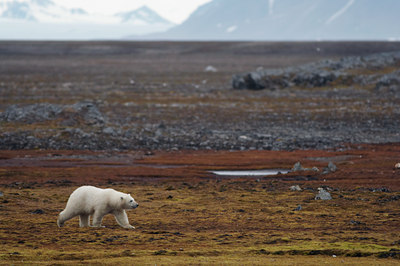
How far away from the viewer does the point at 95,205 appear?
15.2m

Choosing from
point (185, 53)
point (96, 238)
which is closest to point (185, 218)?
point (96, 238)

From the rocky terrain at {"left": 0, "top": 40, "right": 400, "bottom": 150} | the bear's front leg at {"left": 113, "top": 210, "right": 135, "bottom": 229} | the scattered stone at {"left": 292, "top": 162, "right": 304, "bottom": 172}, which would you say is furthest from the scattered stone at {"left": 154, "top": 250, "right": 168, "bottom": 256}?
the rocky terrain at {"left": 0, "top": 40, "right": 400, "bottom": 150}

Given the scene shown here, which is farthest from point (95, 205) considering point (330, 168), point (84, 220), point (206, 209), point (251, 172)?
point (330, 168)

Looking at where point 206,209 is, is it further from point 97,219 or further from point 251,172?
point 251,172

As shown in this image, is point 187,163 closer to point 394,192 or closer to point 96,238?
point 394,192

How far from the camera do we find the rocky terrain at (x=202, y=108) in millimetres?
32844

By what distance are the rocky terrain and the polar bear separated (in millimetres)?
15851

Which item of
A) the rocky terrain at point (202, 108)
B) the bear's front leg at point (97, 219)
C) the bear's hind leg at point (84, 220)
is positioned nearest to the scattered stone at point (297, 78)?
the rocky terrain at point (202, 108)

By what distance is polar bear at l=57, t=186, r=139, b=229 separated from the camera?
15.1 m

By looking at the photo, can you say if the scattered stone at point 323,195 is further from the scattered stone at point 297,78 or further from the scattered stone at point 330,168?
the scattered stone at point 297,78

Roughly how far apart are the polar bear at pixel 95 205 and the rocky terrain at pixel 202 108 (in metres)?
15.9

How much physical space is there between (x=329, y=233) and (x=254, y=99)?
38.5 m

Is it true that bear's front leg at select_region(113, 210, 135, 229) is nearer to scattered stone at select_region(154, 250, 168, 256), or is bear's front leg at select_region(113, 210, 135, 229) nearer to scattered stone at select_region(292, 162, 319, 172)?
scattered stone at select_region(154, 250, 168, 256)

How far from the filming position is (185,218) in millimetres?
16766
